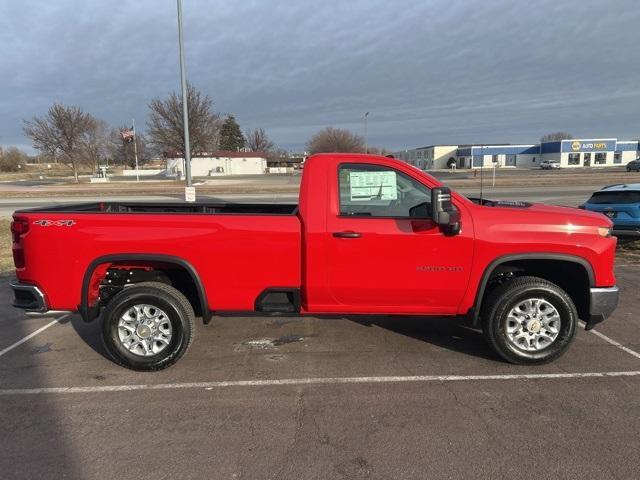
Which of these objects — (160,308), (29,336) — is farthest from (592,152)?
(29,336)

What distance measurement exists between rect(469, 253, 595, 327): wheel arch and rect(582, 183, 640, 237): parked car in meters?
5.67

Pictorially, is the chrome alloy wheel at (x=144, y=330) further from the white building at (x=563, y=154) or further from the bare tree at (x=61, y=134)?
the white building at (x=563, y=154)

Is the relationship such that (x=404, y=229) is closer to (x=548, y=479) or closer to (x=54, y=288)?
(x=548, y=479)

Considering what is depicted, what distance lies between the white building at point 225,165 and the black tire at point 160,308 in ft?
226

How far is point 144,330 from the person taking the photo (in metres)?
4.33

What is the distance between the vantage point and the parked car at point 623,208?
8.94 meters

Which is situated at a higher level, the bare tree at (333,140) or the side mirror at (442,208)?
the bare tree at (333,140)

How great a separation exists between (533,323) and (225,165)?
78.5m

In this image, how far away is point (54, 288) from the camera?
427cm

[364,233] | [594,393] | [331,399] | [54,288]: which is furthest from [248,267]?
[594,393]

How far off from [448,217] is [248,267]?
5.96ft

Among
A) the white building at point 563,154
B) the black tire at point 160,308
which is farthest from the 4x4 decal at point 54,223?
the white building at point 563,154

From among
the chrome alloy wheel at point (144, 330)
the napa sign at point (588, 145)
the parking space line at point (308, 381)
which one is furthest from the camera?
the napa sign at point (588, 145)

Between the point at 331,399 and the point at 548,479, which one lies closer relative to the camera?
the point at 548,479
